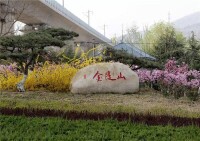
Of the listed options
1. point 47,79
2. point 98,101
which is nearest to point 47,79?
point 47,79

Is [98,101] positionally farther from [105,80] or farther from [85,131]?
[85,131]

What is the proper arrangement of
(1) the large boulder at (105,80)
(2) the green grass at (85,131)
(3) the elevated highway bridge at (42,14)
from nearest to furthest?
1. (2) the green grass at (85,131)
2. (1) the large boulder at (105,80)
3. (3) the elevated highway bridge at (42,14)

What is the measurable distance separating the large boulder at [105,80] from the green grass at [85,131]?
358cm

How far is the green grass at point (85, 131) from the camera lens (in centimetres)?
355

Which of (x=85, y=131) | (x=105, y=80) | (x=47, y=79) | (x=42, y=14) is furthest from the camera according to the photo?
(x=42, y=14)

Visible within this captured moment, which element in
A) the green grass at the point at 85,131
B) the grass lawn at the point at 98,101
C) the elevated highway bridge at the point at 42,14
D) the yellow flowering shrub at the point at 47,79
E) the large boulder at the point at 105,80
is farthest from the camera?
the elevated highway bridge at the point at 42,14

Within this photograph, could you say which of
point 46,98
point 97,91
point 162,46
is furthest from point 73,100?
point 162,46

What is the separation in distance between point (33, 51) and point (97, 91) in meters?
1.60

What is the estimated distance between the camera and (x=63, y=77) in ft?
27.3

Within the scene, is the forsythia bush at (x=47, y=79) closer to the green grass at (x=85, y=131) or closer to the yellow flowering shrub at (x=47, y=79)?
the yellow flowering shrub at (x=47, y=79)

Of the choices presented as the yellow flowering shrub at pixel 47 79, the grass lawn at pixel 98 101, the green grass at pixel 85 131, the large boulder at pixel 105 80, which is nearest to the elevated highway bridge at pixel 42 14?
the yellow flowering shrub at pixel 47 79

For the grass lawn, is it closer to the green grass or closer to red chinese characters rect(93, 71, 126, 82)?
red chinese characters rect(93, 71, 126, 82)

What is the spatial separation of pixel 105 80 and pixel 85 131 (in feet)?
14.0

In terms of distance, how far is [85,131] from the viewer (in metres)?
3.84
